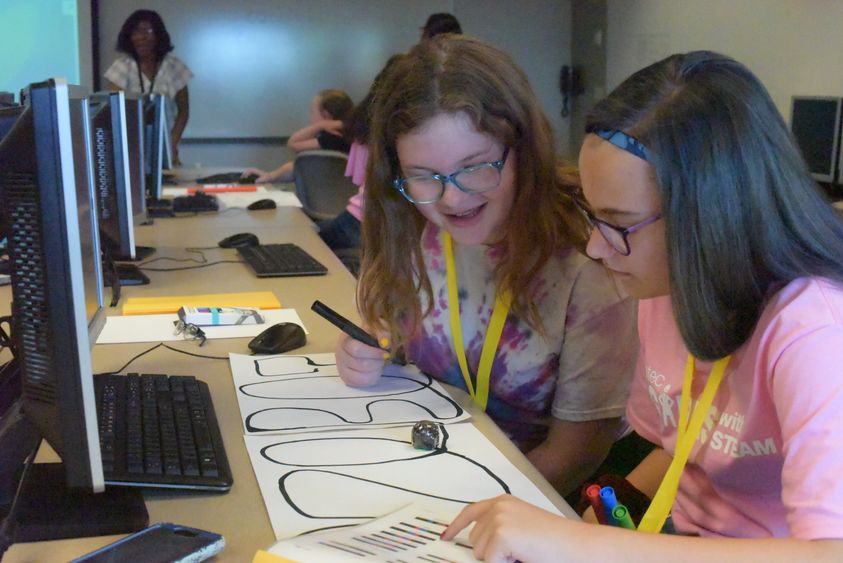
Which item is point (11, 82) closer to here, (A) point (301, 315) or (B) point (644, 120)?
(A) point (301, 315)

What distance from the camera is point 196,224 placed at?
10.3ft

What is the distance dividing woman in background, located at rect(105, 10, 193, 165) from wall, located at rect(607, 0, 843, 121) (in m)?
3.05

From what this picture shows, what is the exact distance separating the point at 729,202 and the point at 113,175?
1.45m

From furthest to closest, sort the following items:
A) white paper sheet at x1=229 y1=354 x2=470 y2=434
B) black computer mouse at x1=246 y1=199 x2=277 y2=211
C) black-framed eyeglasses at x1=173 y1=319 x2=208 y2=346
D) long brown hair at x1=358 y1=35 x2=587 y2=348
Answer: black computer mouse at x1=246 y1=199 x2=277 y2=211, black-framed eyeglasses at x1=173 y1=319 x2=208 y2=346, long brown hair at x1=358 y1=35 x2=587 y2=348, white paper sheet at x1=229 y1=354 x2=470 y2=434

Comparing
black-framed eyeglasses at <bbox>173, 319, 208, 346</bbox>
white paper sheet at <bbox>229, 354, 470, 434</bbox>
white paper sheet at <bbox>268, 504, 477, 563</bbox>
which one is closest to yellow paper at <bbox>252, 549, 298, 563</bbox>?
white paper sheet at <bbox>268, 504, 477, 563</bbox>

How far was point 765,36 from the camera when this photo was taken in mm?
4590

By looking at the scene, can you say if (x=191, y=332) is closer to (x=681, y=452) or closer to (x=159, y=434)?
(x=159, y=434)

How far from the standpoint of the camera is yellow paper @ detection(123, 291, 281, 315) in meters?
1.91

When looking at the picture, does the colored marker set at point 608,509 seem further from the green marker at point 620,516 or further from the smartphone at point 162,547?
the smartphone at point 162,547

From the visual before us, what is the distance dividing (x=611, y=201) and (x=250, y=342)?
81 centimetres

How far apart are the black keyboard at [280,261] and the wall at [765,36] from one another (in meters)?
1.96

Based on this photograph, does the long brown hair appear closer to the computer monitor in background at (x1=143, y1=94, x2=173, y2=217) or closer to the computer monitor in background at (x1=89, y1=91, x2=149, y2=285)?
the computer monitor in background at (x1=89, y1=91, x2=149, y2=285)

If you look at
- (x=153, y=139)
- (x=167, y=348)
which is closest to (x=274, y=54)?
(x=153, y=139)

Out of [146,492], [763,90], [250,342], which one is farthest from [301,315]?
[763,90]
